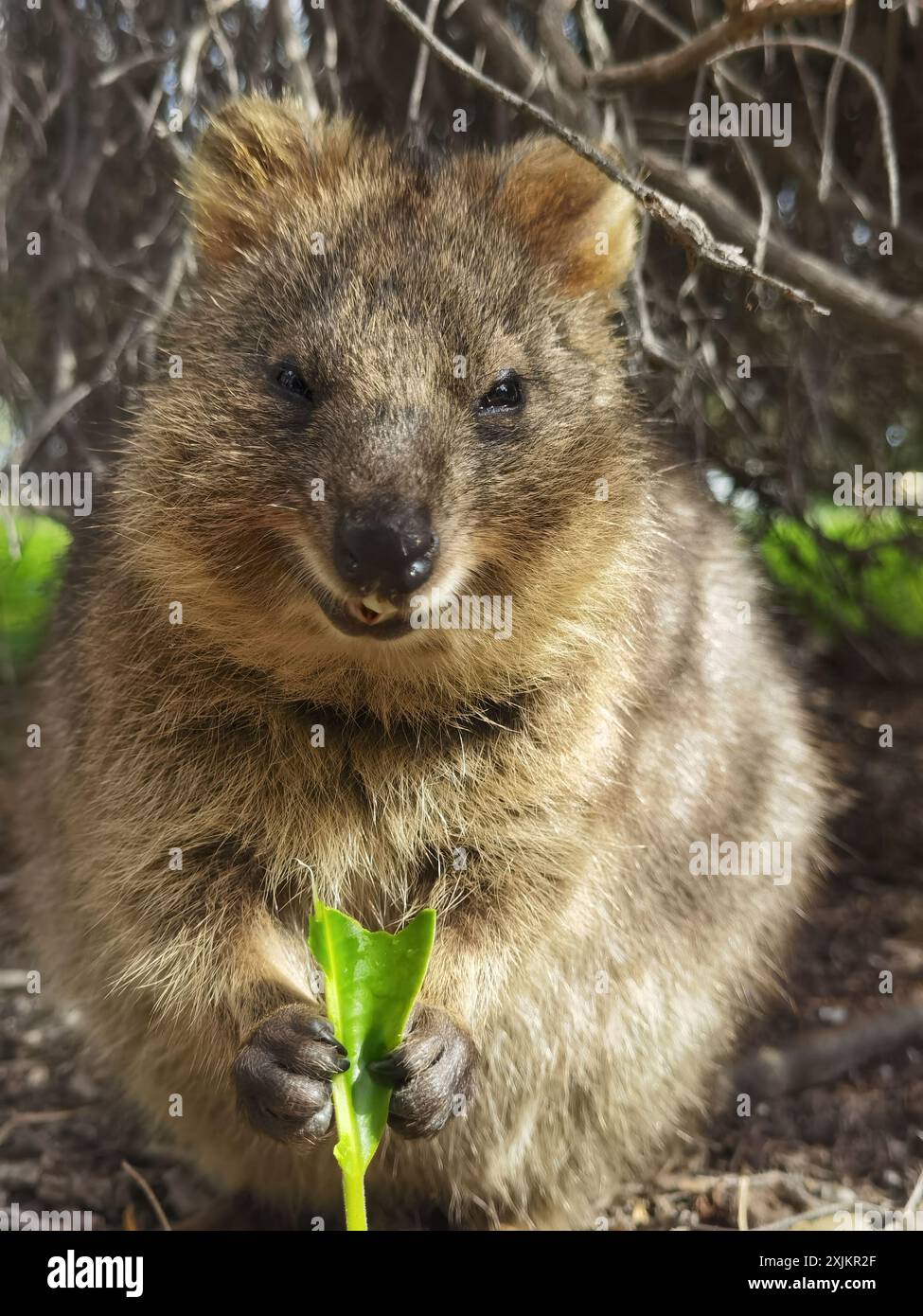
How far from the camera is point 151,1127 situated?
4.43m

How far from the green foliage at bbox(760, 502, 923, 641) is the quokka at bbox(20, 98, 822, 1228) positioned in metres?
2.18

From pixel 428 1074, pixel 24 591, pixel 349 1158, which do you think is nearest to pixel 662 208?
pixel 428 1074

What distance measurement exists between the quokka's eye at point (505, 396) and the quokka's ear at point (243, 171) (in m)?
0.95

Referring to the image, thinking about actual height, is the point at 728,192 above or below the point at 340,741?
above

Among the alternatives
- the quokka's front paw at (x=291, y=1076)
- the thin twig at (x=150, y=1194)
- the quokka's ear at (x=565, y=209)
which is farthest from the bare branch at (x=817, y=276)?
the thin twig at (x=150, y=1194)

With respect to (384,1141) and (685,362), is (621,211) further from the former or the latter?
(384,1141)

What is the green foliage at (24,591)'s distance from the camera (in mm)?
6129

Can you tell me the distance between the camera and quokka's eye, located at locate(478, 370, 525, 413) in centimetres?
329

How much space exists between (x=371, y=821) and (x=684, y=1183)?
76.4 inches

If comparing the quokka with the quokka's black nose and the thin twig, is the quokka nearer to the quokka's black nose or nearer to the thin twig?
the quokka's black nose

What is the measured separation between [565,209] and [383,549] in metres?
1.53
